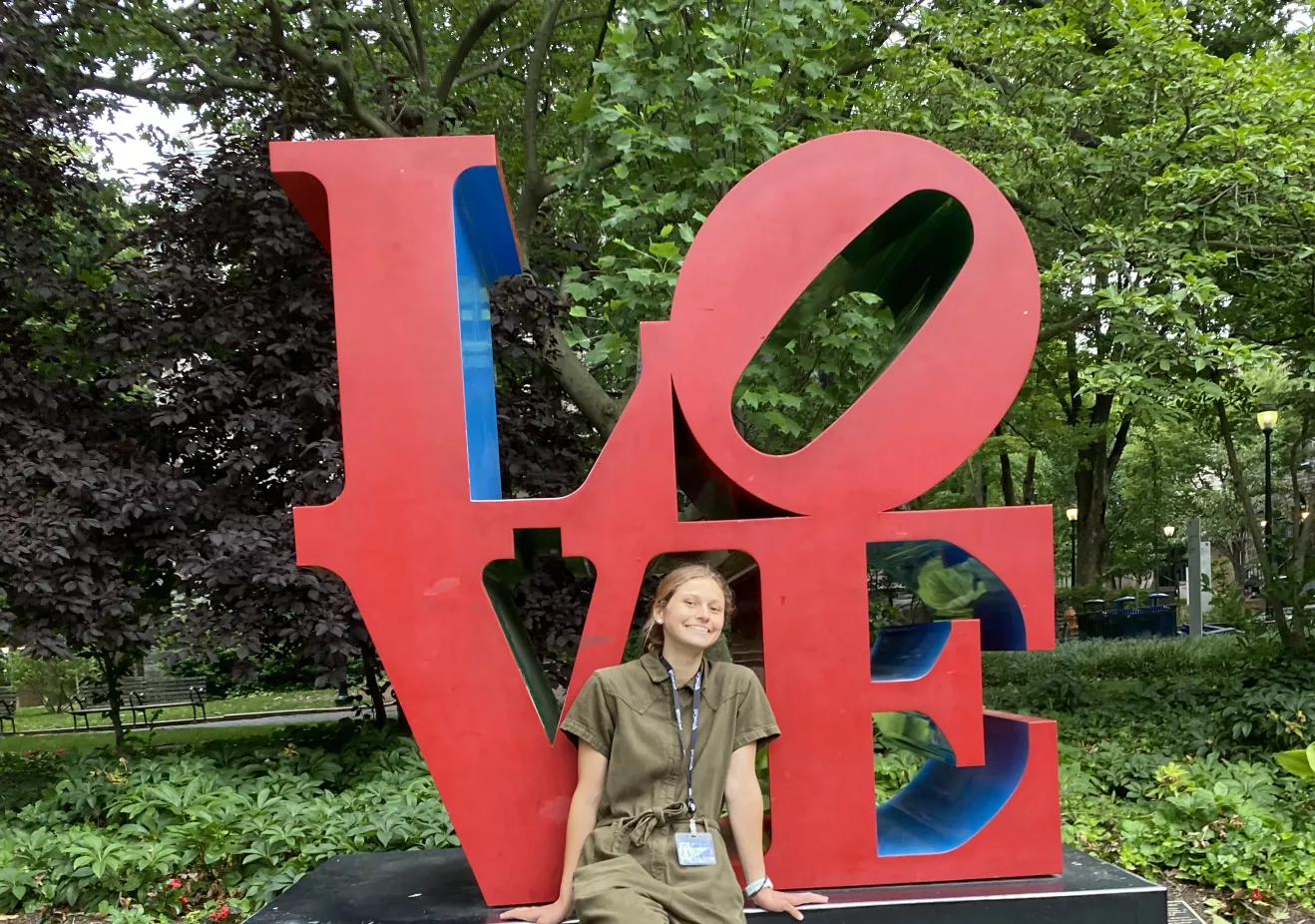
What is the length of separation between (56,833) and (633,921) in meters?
4.35

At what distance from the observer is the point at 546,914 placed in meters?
2.74

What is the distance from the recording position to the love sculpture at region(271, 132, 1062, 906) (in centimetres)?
303

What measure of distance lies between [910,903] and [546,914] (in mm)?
1081

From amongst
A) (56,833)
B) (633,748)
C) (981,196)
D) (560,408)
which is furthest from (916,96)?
(56,833)

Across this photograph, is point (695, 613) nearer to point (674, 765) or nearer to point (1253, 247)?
point (674, 765)

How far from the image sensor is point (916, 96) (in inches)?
264

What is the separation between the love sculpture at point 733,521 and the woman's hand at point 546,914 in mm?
182

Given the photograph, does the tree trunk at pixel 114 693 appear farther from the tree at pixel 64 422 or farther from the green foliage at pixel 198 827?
the green foliage at pixel 198 827

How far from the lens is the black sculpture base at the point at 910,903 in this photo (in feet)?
9.33

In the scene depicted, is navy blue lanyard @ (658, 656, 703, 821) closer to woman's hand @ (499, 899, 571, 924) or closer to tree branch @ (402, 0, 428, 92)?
woman's hand @ (499, 899, 571, 924)

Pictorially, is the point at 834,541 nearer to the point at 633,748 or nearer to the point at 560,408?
the point at 633,748

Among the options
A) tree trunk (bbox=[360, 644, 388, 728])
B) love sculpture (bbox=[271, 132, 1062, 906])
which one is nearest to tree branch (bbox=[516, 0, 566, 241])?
tree trunk (bbox=[360, 644, 388, 728])

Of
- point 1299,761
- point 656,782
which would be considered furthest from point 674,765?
point 1299,761

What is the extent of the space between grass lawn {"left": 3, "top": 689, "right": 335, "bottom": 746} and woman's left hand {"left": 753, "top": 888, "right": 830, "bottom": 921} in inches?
542
